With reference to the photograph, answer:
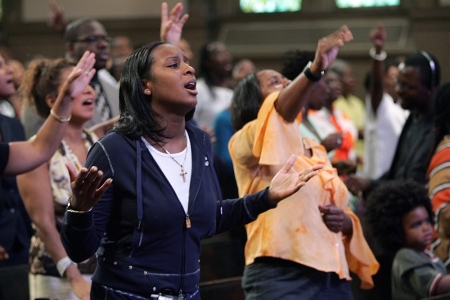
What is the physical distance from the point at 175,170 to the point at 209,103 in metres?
3.78

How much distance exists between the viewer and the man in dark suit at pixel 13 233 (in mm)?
3844

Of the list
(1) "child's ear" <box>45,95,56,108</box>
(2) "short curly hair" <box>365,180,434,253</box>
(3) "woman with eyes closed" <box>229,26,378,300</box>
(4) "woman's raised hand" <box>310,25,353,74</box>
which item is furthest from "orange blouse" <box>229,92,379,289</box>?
(1) "child's ear" <box>45,95,56,108</box>

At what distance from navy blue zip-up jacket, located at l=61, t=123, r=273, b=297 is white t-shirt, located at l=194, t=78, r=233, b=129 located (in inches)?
141

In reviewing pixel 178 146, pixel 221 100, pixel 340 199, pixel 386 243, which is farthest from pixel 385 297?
pixel 221 100

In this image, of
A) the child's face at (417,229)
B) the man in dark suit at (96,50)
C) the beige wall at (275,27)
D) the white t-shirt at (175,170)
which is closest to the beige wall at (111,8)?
the beige wall at (275,27)

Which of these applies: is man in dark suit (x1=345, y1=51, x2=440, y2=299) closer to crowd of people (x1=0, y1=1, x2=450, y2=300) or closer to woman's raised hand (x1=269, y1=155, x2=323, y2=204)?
crowd of people (x1=0, y1=1, x2=450, y2=300)

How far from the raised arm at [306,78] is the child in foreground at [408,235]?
1.10 m

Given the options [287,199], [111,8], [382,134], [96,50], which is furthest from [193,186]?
[111,8]

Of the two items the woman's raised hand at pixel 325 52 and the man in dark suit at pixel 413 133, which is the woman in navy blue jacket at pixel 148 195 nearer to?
the woman's raised hand at pixel 325 52

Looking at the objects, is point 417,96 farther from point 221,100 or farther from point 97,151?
point 97,151

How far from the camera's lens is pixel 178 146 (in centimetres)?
261

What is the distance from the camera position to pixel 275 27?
10328 millimetres

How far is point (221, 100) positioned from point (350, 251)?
3.09 metres

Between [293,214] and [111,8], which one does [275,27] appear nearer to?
[111,8]
